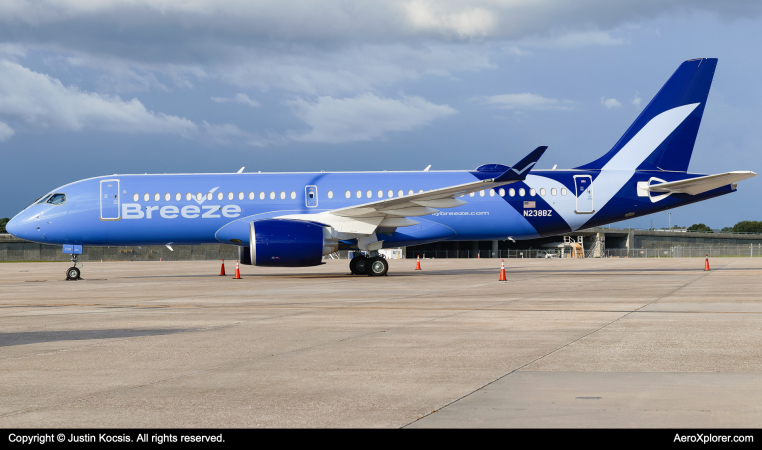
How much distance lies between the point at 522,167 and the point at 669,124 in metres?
8.26

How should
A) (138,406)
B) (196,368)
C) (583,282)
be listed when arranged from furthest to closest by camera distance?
(583,282) → (196,368) → (138,406)

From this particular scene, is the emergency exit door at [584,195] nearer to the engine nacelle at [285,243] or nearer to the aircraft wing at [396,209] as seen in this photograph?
the aircraft wing at [396,209]

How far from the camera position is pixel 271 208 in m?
25.8

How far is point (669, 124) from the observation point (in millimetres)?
27266

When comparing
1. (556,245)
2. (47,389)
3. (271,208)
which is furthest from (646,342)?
(556,245)

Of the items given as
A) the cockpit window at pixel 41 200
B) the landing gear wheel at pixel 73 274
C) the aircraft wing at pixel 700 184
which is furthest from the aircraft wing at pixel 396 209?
the cockpit window at pixel 41 200

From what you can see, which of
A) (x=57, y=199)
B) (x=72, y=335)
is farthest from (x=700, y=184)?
(x=57, y=199)

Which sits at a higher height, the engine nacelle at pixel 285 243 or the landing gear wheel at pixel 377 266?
the engine nacelle at pixel 285 243

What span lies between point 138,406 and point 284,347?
10.6 feet

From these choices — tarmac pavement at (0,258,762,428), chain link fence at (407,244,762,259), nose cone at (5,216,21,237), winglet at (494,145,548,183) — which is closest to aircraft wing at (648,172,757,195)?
winglet at (494,145,548,183)

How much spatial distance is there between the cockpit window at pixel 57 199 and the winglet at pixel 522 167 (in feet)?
52.3

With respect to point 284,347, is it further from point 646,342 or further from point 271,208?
point 271,208

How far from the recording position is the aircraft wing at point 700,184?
80.5ft
